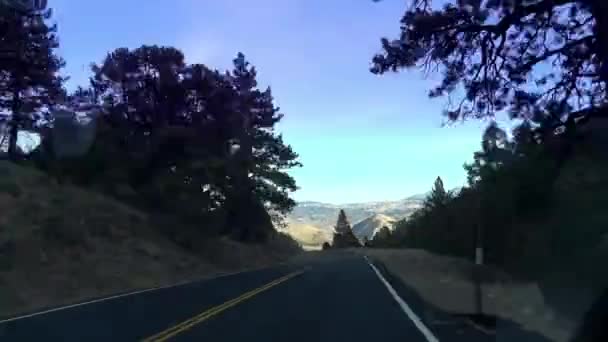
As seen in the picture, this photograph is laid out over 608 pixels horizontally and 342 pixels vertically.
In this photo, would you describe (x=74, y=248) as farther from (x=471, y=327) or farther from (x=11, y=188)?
(x=471, y=327)

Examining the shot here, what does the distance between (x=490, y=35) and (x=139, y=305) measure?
1182 cm

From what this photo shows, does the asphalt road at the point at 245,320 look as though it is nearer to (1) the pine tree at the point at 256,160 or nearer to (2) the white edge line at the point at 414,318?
(2) the white edge line at the point at 414,318

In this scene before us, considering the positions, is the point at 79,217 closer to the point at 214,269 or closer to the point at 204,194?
the point at 214,269

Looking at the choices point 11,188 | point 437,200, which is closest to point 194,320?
point 11,188

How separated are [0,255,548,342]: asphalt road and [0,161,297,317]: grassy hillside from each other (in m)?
4.13

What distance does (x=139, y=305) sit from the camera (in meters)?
20.5

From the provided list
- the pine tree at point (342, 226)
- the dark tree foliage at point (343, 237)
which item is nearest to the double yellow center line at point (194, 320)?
the dark tree foliage at point (343, 237)

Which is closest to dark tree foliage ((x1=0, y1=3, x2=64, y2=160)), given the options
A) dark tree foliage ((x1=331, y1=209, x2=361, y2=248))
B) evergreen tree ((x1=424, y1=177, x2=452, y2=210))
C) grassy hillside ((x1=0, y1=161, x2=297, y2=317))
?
grassy hillside ((x1=0, y1=161, x2=297, y2=317))

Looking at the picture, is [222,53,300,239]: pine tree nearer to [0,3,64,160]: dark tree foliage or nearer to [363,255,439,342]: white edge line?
[0,3,64,160]: dark tree foliage

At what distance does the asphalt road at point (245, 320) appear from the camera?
1374 cm

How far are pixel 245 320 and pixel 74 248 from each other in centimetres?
1876

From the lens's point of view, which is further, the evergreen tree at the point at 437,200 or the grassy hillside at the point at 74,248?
the evergreen tree at the point at 437,200

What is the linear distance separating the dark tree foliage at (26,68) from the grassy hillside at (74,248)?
197 inches

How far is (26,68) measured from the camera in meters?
36.7
